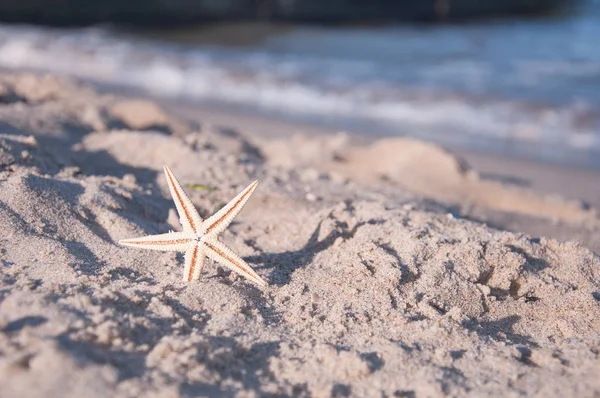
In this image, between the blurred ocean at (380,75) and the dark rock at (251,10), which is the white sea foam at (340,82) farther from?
the dark rock at (251,10)

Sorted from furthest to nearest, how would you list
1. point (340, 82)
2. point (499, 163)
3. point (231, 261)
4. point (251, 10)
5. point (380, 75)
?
1. point (251, 10)
2. point (380, 75)
3. point (340, 82)
4. point (499, 163)
5. point (231, 261)

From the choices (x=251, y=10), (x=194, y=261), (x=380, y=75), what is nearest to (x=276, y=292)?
(x=194, y=261)

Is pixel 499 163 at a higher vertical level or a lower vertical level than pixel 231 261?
lower

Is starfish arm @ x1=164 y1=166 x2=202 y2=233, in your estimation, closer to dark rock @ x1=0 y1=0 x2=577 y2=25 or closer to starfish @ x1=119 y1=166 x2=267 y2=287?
starfish @ x1=119 y1=166 x2=267 y2=287

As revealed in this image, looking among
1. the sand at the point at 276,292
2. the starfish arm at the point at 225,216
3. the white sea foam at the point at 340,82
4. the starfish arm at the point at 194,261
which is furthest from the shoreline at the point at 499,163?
the starfish arm at the point at 194,261

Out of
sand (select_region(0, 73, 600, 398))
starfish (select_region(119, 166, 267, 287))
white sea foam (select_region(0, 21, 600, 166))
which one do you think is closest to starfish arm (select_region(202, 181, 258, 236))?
starfish (select_region(119, 166, 267, 287))

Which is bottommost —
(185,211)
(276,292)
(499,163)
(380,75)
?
(499,163)

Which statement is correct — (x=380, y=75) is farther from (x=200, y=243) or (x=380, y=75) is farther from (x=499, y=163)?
(x=200, y=243)

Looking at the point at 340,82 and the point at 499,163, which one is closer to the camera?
the point at 499,163
